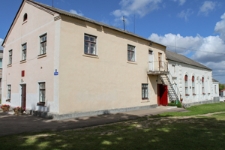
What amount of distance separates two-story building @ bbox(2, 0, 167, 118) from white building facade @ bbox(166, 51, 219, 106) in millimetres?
4645

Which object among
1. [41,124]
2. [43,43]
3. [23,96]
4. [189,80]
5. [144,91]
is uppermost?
A: [43,43]

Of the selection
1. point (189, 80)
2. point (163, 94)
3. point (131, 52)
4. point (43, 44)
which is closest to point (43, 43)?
point (43, 44)

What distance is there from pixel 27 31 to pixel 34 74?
4004mm

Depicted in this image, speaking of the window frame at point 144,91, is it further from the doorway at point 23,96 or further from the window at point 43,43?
the doorway at point 23,96

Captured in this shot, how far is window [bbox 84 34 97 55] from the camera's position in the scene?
44.9 feet

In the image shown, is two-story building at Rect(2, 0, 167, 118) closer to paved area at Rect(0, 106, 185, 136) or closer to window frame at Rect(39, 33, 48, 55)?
window frame at Rect(39, 33, 48, 55)

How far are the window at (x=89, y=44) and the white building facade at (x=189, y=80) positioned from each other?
10.9 meters

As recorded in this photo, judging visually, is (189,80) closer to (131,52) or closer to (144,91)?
(144,91)

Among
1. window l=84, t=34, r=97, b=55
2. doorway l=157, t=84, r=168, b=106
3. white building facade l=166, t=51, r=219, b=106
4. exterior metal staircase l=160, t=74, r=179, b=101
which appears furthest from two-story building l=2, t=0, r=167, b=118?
white building facade l=166, t=51, r=219, b=106

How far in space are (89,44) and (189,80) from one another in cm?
1695

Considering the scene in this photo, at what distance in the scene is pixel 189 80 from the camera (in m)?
25.8

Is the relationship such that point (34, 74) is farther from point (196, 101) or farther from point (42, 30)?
point (196, 101)

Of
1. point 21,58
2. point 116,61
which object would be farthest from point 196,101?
point 21,58

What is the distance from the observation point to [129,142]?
6.43 meters
